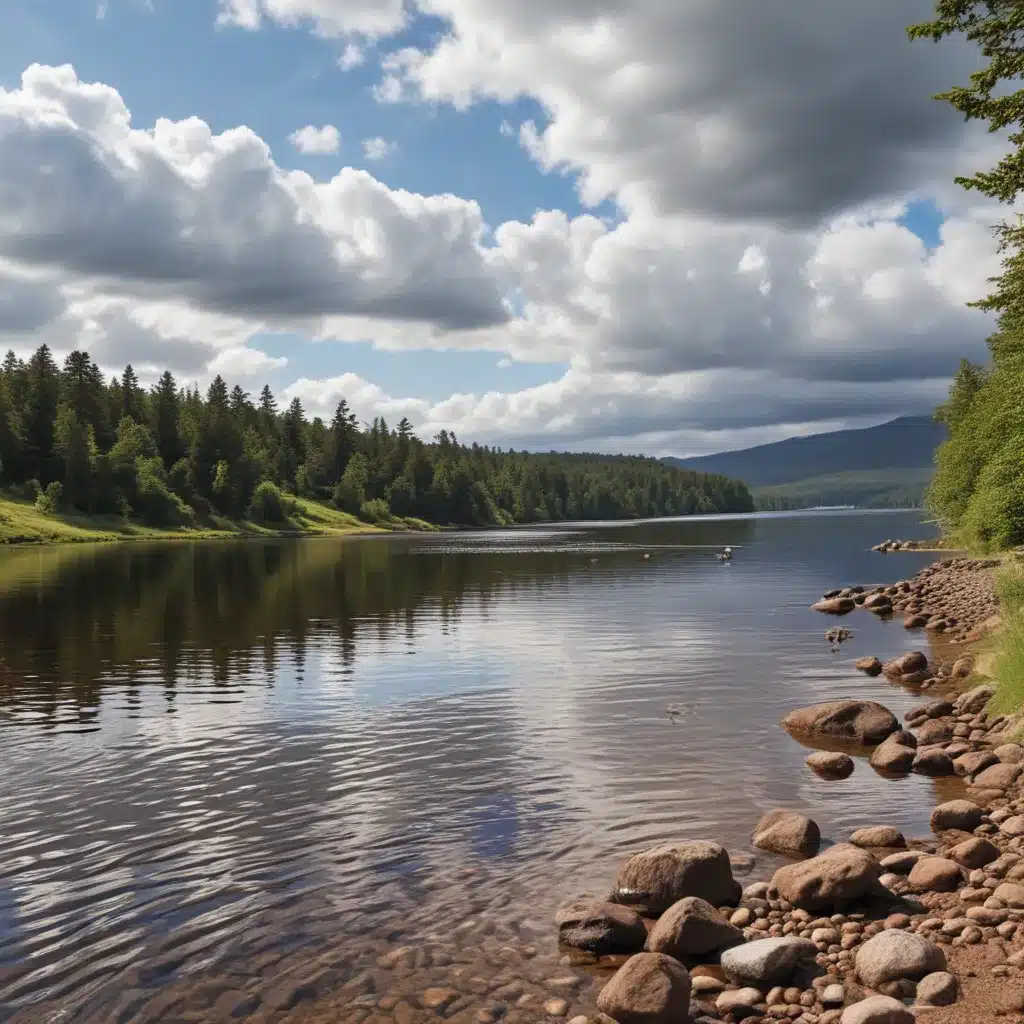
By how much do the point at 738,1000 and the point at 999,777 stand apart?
38.1 ft

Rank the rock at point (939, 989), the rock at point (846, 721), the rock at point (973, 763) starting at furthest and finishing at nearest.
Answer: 1. the rock at point (846, 721)
2. the rock at point (973, 763)
3. the rock at point (939, 989)

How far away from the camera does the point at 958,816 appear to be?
59.2 feet

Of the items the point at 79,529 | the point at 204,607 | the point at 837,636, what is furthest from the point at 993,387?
the point at 79,529

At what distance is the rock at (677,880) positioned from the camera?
1484 centimetres

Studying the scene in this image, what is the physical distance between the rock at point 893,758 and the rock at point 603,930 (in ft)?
37.7

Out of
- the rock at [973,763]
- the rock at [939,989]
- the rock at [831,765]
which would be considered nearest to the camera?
the rock at [939,989]

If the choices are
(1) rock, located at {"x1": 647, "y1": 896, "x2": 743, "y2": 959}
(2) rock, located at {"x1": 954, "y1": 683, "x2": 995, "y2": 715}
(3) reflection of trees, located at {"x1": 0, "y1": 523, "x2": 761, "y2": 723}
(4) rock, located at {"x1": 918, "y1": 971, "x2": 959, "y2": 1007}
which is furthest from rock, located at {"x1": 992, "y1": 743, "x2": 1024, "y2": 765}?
(3) reflection of trees, located at {"x1": 0, "y1": 523, "x2": 761, "y2": 723}

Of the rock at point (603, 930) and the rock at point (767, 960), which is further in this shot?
the rock at point (603, 930)

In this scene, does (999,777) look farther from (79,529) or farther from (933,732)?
(79,529)

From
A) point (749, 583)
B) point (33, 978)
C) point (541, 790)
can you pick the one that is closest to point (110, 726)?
point (541, 790)

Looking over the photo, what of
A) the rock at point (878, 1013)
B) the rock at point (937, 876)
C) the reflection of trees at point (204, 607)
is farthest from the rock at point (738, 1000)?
the reflection of trees at point (204, 607)

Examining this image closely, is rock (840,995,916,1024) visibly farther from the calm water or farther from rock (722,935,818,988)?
the calm water

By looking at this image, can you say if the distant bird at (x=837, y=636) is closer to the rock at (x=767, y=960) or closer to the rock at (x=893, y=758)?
the rock at (x=893, y=758)

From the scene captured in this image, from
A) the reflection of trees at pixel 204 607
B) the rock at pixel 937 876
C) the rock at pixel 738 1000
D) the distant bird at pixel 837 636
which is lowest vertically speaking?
the distant bird at pixel 837 636
